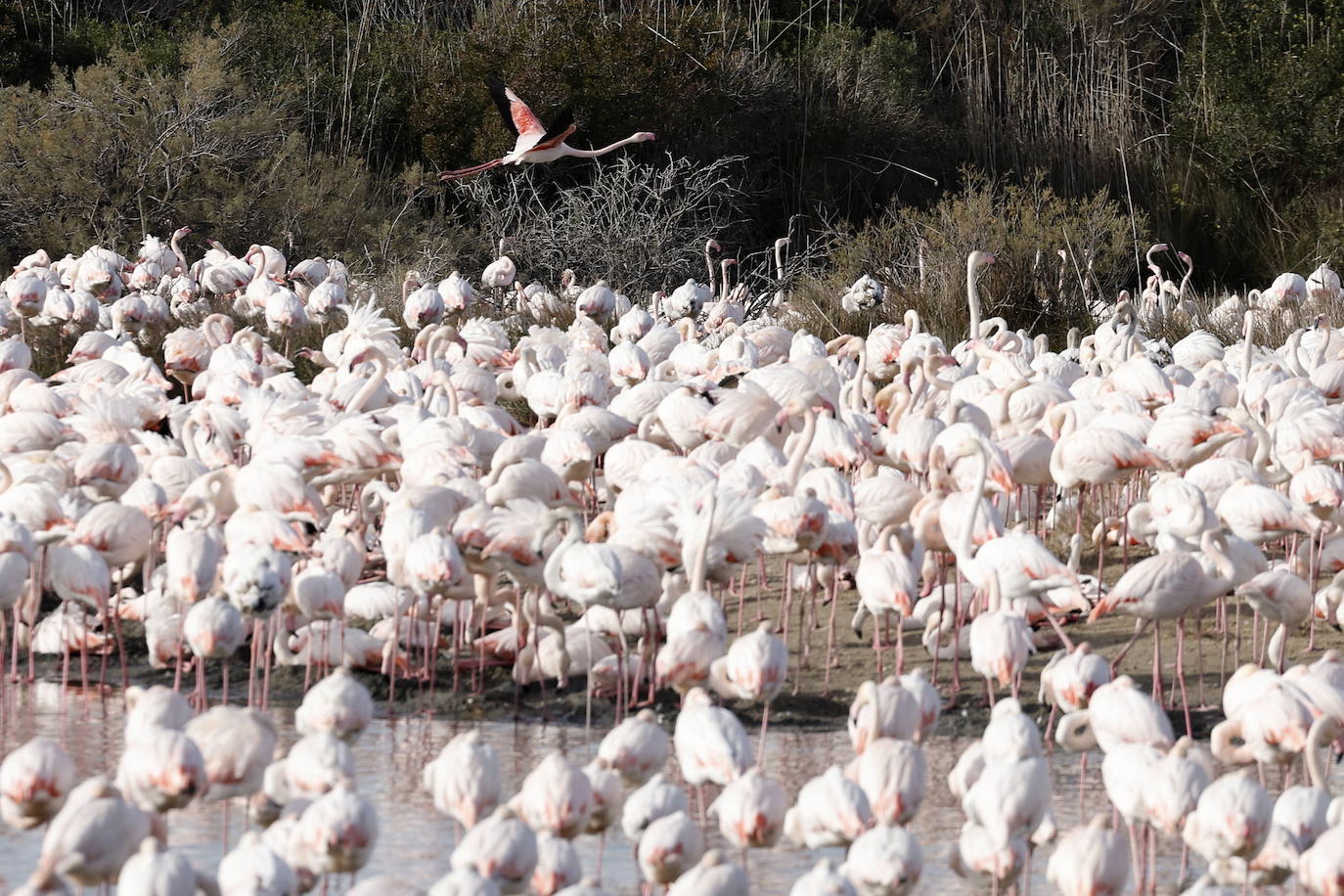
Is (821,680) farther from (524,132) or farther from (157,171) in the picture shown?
(157,171)

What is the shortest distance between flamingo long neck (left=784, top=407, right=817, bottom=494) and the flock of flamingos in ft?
0.03

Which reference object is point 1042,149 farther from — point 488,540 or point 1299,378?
point 488,540

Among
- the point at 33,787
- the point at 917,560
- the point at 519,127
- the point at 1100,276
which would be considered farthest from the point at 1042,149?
the point at 33,787

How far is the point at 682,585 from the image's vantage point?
19.4 ft

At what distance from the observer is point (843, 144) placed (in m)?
20.4

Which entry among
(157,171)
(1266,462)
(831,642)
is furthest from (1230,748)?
(157,171)

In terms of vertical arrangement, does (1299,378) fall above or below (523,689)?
above

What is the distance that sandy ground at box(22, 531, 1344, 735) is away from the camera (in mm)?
5715

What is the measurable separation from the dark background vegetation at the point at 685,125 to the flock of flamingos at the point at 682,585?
6557 millimetres

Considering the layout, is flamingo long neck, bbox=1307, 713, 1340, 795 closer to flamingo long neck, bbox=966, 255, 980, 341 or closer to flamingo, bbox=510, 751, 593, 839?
flamingo, bbox=510, 751, 593, 839

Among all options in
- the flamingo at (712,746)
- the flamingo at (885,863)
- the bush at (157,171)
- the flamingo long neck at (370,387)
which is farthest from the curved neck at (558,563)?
the bush at (157,171)

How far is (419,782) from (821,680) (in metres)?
1.54

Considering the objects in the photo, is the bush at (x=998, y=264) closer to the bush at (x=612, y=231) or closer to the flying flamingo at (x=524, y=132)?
the bush at (x=612, y=231)

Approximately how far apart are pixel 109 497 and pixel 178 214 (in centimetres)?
1034
